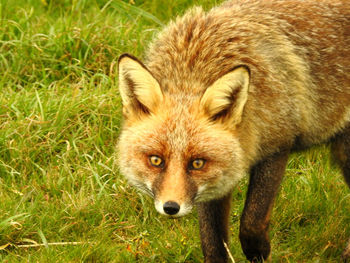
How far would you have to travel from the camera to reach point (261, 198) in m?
4.77

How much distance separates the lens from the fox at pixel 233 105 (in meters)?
4.25

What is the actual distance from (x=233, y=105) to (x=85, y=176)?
2.14m

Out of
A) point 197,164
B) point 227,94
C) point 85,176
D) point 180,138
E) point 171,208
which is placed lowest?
point 85,176

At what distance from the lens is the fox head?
13.6 feet

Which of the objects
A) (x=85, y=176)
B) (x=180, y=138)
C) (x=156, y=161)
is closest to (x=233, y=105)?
(x=180, y=138)

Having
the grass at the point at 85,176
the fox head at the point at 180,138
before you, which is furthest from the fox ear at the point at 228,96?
the grass at the point at 85,176

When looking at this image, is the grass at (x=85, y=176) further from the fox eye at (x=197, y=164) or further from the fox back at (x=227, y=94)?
the fox eye at (x=197, y=164)

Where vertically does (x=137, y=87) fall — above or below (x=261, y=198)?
above

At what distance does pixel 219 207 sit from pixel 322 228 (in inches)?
40.8

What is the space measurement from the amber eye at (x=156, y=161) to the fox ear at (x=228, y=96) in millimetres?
487

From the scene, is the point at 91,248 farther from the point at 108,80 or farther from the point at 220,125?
the point at 108,80

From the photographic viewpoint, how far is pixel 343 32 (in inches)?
210

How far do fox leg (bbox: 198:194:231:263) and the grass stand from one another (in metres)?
0.17

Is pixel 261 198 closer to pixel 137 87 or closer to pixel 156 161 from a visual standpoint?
pixel 156 161
